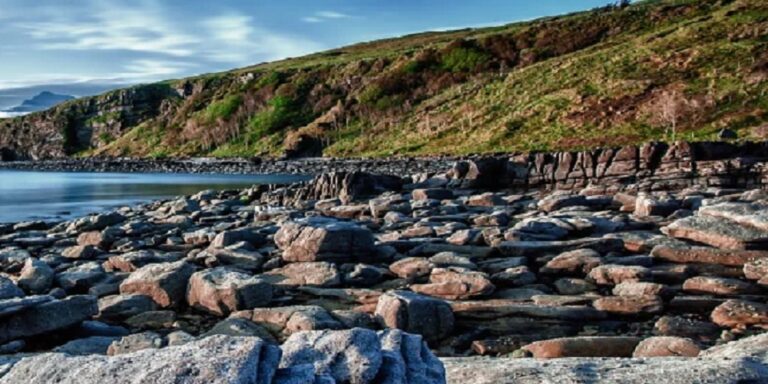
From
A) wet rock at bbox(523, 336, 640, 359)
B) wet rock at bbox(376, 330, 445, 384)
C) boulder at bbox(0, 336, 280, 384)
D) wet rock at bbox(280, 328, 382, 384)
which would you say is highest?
boulder at bbox(0, 336, 280, 384)

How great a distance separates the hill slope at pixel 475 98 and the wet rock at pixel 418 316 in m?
52.9

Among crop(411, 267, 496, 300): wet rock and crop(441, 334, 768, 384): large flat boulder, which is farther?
crop(411, 267, 496, 300): wet rock

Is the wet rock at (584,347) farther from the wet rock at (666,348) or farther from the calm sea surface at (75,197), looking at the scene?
the calm sea surface at (75,197)

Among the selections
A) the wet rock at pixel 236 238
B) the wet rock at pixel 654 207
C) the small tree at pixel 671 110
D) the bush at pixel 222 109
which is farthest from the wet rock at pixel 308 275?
the bush at pixel 222 109

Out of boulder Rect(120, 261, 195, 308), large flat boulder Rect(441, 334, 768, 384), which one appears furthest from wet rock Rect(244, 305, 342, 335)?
large flat boulder Rect(441, 334, 768, 384)

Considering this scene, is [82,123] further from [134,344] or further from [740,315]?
[740,315]

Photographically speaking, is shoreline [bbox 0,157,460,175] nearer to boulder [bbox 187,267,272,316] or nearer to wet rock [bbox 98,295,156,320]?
boulder [bbox 187,267,272,316]

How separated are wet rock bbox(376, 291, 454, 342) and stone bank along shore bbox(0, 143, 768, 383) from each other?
0.03m

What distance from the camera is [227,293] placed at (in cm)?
1309

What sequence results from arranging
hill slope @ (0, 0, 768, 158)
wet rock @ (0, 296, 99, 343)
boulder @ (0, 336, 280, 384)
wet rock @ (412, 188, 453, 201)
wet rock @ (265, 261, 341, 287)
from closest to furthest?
boulder @ (0, 336, 280, 384) < wet rock @ (0, 296, 99, 343) < wet rock @ (265, 261, 341, 287) < wet rock @ (412, 188, 453, 201) < hill slope @ (0, 0, 768, 158)

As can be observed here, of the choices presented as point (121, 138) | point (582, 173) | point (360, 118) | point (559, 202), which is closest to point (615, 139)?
point (582, 173)

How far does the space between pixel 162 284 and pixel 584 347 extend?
8307 mm

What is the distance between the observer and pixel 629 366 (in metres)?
7.36

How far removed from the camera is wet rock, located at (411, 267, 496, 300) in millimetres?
13711
